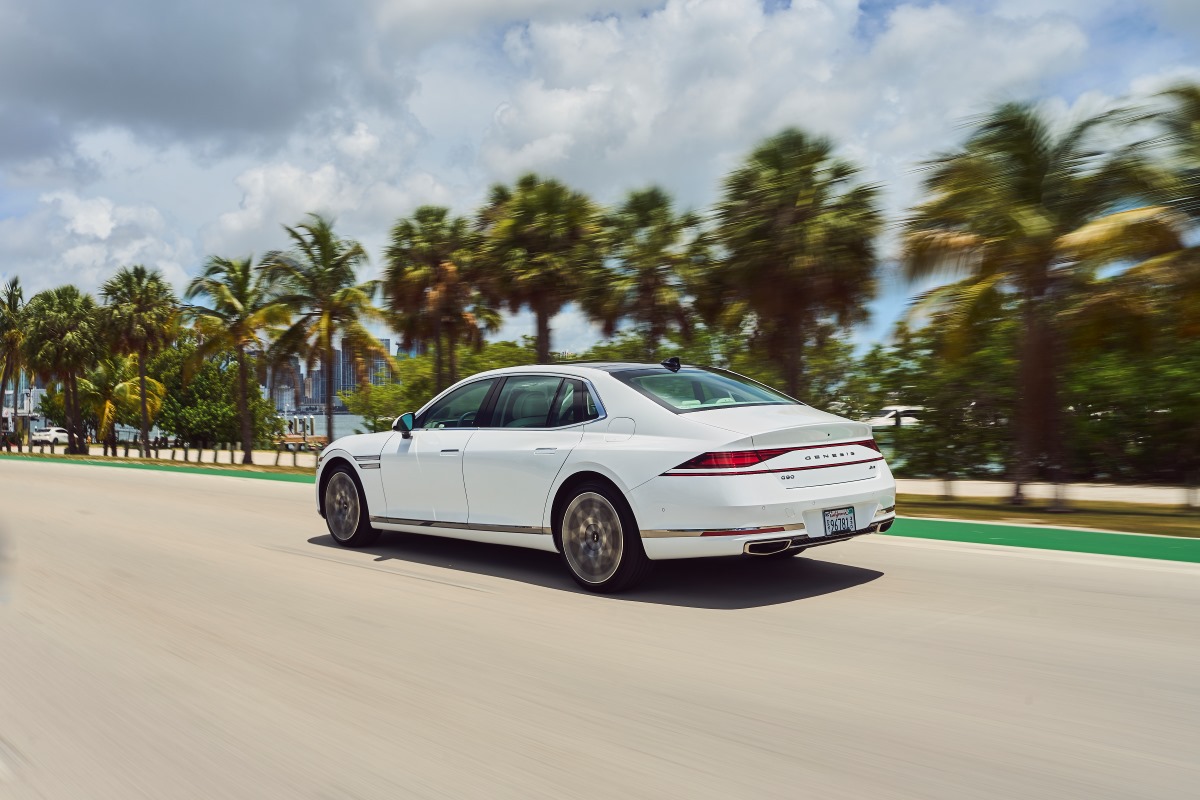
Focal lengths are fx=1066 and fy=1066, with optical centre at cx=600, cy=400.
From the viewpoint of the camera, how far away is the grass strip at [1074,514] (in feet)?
37.4

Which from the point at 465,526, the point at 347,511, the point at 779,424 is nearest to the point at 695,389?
the point at 779,424

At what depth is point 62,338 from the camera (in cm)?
6041

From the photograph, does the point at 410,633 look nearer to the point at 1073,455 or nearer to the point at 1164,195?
the point at 1164,195

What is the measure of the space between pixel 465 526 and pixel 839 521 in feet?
9.32

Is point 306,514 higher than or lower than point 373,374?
lower

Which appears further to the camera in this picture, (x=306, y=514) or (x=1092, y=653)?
(x=306, y=514)

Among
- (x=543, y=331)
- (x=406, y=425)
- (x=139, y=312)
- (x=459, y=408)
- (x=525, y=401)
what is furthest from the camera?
(x=139, y=312)

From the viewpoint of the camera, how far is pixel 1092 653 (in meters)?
5.38

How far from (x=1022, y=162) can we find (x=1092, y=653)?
1283 centimetres

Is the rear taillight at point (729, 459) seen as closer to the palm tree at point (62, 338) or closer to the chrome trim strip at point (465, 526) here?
the chrome trim strip at point (465, 526)

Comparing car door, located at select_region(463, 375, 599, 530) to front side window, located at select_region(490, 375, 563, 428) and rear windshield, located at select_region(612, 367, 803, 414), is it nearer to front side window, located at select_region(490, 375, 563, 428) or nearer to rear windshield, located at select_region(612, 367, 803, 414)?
front side window, located at select_region(490, 375, 563, 428)

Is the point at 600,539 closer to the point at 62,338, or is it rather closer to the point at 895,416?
the point at 895,416

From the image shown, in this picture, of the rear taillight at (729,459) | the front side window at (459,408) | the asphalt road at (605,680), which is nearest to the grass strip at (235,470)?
the front side window at (459,408)

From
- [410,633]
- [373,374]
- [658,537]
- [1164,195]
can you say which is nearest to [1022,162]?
[1164,195]
